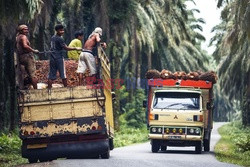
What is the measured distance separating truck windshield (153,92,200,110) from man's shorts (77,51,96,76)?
516cm

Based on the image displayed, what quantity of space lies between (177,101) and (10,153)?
19.0 ft

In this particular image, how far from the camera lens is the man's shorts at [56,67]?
19062 mm

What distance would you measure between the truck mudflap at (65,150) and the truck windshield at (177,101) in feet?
18.5

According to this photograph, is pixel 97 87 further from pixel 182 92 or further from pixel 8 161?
pixel 182 92

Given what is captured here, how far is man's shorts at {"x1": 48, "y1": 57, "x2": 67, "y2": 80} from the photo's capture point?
1906 centimetres

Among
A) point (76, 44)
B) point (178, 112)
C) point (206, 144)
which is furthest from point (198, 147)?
point (76, 44)

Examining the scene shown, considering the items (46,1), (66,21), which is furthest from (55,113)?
(66,21)

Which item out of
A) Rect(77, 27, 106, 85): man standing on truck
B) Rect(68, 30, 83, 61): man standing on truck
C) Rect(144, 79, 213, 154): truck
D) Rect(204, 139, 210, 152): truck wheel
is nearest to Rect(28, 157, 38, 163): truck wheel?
Rect(77, 27, 106, 85): man standing on truck

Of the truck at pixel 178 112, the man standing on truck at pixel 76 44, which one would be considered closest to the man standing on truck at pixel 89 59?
the man standing on truck at pixel 76 44

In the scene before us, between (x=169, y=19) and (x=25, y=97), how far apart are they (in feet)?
106

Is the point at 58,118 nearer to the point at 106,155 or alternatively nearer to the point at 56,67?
the point at 56,67

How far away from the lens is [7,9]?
17.3 metres

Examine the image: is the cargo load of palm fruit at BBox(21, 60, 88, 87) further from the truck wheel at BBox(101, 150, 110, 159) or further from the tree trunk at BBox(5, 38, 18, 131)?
the tree trunk at BBox(5, 38, 18, 131)

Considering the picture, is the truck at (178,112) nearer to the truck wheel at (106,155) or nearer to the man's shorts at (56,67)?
the truck wheel at (106,155)
